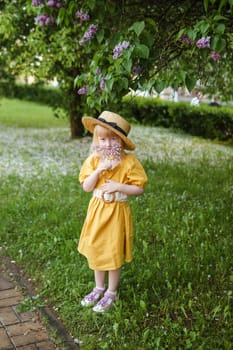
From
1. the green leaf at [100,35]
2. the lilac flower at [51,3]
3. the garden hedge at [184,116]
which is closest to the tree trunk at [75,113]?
the garden hedge at [184,116]

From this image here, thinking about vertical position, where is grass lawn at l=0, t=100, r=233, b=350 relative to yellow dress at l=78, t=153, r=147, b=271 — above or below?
below

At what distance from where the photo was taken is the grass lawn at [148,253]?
11.2 feet

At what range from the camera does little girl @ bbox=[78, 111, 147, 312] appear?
3375mm

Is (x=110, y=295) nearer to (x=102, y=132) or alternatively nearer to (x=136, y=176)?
(x=136, y=176)

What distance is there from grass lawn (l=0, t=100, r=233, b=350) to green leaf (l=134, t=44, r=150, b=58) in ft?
6.14

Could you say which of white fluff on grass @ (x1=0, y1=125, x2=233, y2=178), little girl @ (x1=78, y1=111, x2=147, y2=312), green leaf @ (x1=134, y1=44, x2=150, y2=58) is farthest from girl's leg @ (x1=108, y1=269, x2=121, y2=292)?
white fluff on grass @ (x1=0, y1=125, x2=233, y2=178)

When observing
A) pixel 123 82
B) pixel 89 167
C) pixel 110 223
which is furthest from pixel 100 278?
pixel 123 82

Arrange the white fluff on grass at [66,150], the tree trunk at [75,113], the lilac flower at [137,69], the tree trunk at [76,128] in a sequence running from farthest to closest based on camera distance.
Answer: the tree trunk at [76,128] < the tree trunk at [75,113] < the white fluff on grass at [66,150] < the lilac flower at [137,69]

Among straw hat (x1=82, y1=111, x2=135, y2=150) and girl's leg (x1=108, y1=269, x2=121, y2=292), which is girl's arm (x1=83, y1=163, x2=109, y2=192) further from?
girl's leg (x1=108, y1=269, x2=121, y2=292)

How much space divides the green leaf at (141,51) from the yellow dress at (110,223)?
73 centimetres

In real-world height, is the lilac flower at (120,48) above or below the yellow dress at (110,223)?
above

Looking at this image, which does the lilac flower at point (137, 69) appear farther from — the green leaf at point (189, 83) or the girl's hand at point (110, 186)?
the girl's hand at point (110, 186)

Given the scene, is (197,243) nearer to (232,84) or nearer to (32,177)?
(32,177)

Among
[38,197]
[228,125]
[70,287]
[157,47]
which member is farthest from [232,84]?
[70,287]
